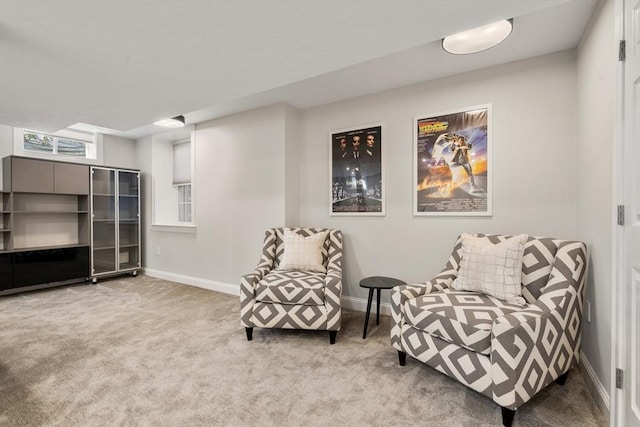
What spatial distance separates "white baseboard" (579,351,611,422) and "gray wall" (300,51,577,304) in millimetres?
958

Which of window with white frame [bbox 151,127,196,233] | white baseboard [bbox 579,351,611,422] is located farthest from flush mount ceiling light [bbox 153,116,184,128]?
white baseboard [bbox 579,351,611,422]

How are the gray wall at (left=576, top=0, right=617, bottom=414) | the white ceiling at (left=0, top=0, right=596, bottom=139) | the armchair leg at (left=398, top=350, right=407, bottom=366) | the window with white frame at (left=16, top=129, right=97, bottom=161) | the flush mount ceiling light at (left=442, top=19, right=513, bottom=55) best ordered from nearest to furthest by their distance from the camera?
the white ceiling at (left=0, top=0, right=596, bottom=139) < the gray wall at (left=576, top=0, right=617, bottom=414) < the flush mount ceiling light at (left=442, top=19, right=513, bottom=55) < the armchair leg at (left=398, top=350, right=407, bottom=366) < the window with white frame at (left=16, top=129, right=97, bottom=161)

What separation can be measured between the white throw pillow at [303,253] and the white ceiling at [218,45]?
4.84 feet

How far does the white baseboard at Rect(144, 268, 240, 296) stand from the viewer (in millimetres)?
4020

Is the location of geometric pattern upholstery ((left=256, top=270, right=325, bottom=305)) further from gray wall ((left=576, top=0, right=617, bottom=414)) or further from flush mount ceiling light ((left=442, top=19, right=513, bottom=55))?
flush mount ceiling light ((left=442, top=19, right=513, bottom=55))

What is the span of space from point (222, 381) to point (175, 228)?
10.5ft

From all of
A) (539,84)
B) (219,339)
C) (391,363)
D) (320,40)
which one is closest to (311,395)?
(391,363)

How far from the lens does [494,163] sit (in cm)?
264

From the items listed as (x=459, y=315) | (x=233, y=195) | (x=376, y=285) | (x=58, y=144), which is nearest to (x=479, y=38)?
(x=459, y=315)

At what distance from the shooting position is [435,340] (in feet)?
6.19

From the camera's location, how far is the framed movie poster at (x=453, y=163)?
2694 millimetres

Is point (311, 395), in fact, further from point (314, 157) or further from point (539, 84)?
point (539, 84)

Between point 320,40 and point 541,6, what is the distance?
3.52 feet

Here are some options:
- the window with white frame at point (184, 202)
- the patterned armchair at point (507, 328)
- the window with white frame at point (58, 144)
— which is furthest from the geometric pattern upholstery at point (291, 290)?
the window with white frame at point (58, 144)
